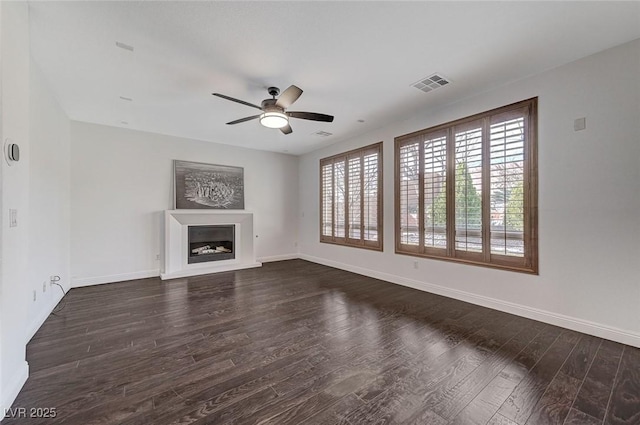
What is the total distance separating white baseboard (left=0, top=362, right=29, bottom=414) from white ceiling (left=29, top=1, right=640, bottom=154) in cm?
280

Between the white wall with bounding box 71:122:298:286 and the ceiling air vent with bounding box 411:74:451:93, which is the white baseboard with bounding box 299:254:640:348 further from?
the white wall with bounding box 71:122:298:286

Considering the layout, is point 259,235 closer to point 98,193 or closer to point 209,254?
point 209,254

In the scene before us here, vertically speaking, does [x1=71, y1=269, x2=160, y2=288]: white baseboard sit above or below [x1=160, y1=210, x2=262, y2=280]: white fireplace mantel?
below

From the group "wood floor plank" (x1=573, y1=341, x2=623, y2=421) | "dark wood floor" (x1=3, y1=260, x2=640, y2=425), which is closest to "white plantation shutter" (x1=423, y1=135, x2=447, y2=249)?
"dark wood floor" (x1=3, y1=260, x2=640, y2=425)

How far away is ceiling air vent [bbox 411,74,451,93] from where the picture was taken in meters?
3.21

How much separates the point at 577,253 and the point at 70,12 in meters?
5.32

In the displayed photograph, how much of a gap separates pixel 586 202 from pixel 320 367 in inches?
127

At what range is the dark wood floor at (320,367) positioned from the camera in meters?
1.71

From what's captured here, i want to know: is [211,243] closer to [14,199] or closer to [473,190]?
[14,199]

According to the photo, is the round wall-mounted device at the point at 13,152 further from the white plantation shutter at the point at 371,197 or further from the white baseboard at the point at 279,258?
the white baseboard at the point at 279,258

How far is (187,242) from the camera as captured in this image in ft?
18.1

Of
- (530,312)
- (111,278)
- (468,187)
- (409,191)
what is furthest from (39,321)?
(530,312)

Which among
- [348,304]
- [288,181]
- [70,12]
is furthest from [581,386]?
[288,181]

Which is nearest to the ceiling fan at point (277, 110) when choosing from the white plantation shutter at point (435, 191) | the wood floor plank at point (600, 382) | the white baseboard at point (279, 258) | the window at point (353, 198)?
the white plantation shutter at point (435, 191)
